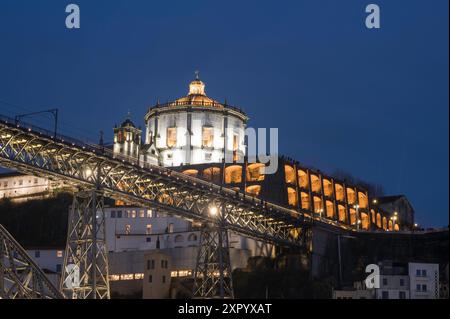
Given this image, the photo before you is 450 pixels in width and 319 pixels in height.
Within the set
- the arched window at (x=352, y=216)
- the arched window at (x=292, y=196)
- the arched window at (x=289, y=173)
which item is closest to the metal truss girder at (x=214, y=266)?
the arched window at (x=292, y=196)

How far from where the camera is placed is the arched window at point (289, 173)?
12677 cm

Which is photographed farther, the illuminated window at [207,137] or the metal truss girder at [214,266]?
the illuminated window at [207,137]

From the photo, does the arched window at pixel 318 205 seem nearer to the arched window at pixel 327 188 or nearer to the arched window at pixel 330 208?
the arched window at pixel 330 208

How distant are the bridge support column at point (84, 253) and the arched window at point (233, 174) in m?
54.7

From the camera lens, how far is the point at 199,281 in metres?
103

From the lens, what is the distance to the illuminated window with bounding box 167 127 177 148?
150750mm

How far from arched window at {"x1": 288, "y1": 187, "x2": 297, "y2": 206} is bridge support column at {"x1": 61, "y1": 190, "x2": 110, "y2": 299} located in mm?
53310

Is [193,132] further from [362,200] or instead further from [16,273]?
[16,273]

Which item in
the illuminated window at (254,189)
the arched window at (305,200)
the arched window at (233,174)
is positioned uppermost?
the arched window at (233,174)

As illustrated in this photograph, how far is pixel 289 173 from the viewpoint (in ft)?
419

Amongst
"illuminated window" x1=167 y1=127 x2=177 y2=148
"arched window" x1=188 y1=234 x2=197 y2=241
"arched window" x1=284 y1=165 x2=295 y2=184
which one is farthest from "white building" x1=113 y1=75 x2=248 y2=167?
"arched window" x1=188 y1=234 x2=197 y2=241

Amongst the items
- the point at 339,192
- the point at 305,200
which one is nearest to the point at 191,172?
the point at 305,200
